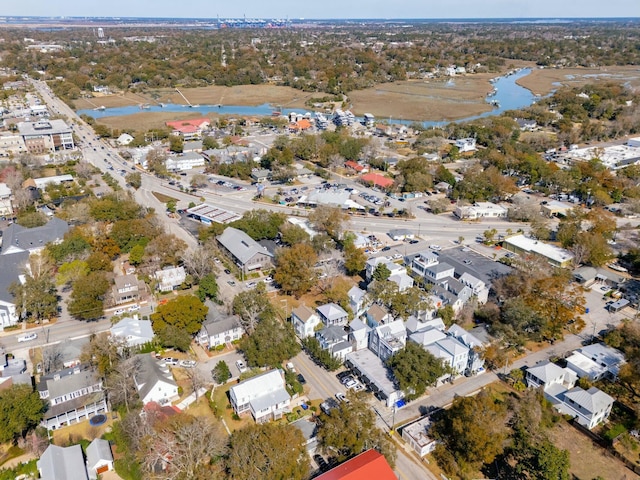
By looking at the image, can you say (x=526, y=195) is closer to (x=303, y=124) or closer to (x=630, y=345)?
(x=630, y=345)

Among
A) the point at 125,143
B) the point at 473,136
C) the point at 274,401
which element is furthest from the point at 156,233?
Result: the point at 473,136

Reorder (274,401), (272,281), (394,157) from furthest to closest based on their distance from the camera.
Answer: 1. (394,157)
2. (272,281)
3. (274,401)

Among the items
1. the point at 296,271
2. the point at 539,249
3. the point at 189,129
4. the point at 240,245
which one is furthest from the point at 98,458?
the point at 189,129

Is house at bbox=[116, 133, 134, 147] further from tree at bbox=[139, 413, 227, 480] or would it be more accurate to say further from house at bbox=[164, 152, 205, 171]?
tree at bbox=[139, 413, 227, 480]

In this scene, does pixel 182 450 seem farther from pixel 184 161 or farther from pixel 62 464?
pixel 184 161

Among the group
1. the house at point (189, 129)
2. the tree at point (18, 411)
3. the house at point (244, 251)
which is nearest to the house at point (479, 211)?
the house at point (244, 251)

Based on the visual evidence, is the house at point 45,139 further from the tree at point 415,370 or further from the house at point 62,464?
the tree at point 415,370
